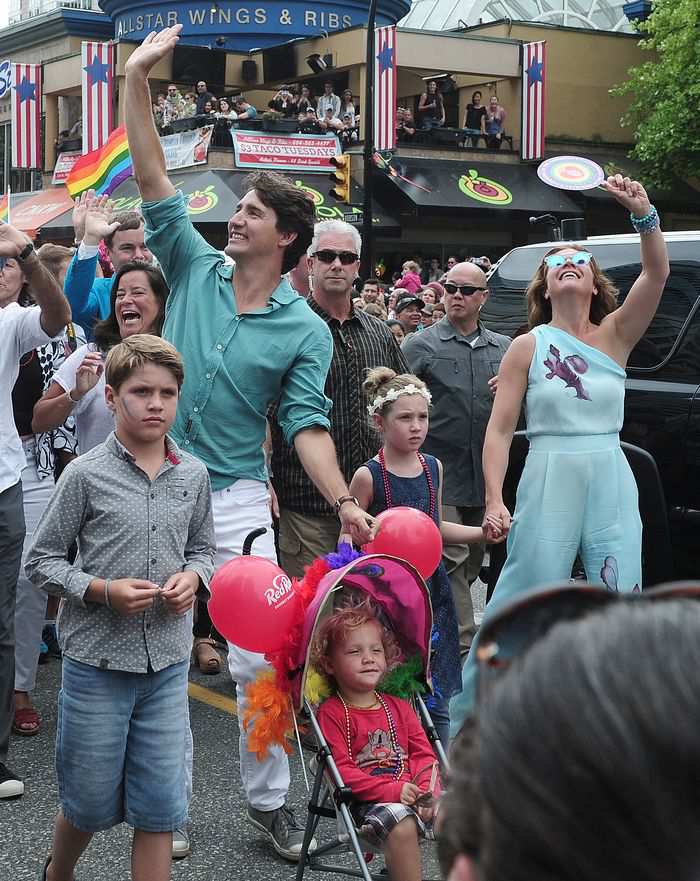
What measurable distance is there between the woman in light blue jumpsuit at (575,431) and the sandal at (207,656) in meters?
1.76

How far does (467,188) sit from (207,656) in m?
25.2

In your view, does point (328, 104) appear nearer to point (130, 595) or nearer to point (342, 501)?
point (342, 501)

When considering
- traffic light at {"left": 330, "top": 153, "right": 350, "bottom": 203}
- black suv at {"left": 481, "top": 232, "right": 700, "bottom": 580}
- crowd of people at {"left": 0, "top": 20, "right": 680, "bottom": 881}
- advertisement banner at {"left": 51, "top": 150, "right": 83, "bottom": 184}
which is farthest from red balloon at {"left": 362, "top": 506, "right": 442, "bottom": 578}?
advertisement banner at {"left": 51, "top": 150, "right": 83, "bottom": 184}

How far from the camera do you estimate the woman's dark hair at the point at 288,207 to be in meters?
4.48

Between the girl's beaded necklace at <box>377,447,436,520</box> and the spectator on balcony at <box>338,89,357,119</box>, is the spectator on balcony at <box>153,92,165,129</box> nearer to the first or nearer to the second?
the spectator on balcony at <box>338,89,357,119</box>

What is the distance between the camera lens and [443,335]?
6820 millimetres

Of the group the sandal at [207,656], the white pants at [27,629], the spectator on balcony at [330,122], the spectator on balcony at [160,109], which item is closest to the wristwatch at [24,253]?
the white pants at [27,629]

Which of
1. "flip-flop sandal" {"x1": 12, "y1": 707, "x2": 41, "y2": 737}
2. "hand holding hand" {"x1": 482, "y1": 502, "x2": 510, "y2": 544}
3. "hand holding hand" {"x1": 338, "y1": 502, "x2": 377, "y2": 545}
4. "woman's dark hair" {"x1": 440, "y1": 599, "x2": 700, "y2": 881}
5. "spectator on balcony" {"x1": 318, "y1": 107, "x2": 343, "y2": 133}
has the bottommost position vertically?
"flip-flop sandal" {"x1": 12, "y1": 707, "x2": 41, "y2": 737}

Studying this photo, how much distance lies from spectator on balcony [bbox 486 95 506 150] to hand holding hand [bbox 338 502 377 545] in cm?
2843

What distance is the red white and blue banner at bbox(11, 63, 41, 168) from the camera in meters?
34.5

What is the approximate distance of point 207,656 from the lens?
21.3ft

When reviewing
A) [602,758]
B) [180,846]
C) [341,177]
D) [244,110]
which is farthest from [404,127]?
[602,758]

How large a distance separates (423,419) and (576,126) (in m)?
30.2

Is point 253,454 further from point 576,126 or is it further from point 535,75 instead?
point 576,126
